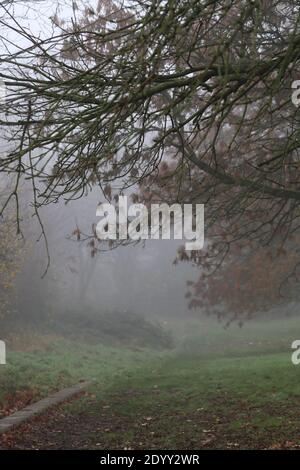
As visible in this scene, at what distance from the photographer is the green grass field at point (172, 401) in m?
6.99

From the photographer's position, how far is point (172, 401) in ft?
33.4

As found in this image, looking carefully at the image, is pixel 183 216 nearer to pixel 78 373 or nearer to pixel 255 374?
pixel 255 374

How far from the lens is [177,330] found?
37938 millimetres

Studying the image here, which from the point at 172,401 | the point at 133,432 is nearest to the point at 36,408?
the point at 172,401

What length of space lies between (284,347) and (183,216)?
13220mm

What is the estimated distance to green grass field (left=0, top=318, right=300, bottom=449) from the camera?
6992 mm

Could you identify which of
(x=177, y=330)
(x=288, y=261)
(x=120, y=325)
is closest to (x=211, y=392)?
(x=288, y=261)
